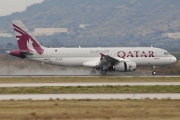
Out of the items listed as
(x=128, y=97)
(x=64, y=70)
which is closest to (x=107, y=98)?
(x=128, y=97)

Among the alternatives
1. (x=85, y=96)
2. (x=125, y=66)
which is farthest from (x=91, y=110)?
(x=125, y=66)

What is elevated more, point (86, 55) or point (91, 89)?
point (86, 55)

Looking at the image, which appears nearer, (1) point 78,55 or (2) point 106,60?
(2) point 106,60

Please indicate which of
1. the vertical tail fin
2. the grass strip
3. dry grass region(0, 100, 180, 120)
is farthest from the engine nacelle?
dry grass region(0, 100, 180, 120)

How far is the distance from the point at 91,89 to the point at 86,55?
25.0 meters

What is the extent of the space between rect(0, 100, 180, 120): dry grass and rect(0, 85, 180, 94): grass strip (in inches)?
275

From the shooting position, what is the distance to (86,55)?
227 ft

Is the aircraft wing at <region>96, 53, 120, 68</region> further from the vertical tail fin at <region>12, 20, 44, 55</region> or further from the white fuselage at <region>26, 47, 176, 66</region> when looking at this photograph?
the vertical tail fin at <region>12, 20, 44, 55</region>

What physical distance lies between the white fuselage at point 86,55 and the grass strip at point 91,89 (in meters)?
22.5

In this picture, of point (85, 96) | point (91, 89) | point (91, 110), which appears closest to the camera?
point (91, 110)

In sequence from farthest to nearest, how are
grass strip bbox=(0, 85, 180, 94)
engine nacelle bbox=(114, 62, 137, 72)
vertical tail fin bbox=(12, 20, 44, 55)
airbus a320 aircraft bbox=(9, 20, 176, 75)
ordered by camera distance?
vertical tail fin bbox=(12, 20, 44, 55) → airbus a320 aircraft bbox=(9, 20, 176, 75) → engine nacelle bbox=(114, 62, 137, 72) → grass strip bbox=(0, 85, 180, 94)

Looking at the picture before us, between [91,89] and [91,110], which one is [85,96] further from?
[91,110]

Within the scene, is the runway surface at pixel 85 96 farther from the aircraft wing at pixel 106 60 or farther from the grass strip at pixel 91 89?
the aircraft wing at pixel 106 60

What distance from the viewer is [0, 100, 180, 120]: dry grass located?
95.9ft
